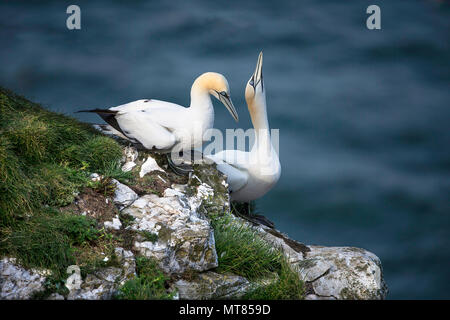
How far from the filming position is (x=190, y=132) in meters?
6.58

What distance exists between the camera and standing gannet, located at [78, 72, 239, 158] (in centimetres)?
653

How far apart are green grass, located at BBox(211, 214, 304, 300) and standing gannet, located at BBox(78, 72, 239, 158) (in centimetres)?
121

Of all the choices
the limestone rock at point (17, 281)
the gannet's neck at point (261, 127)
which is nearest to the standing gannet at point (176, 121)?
the gannet's neck at point (261, 127)

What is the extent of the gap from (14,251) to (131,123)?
7.97ft

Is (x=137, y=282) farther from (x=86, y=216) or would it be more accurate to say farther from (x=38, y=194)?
(x=38, y=194)

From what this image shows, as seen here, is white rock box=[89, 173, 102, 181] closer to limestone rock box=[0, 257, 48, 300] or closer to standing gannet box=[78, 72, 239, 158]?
standing gannet box=[78, 72, 239, 158]

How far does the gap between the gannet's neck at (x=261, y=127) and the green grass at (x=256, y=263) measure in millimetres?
2117

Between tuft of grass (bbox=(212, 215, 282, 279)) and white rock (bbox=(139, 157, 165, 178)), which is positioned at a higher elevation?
white rock (bbox=(139, 157, 165, 178))

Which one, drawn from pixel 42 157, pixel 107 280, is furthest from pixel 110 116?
pixel 107 280

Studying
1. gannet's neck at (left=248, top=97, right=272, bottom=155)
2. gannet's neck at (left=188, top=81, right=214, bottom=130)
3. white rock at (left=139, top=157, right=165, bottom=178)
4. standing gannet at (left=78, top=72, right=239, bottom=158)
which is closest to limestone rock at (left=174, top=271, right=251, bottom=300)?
white rock at (left=139, top=157, right=165, bottom=178)

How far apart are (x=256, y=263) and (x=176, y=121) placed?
2.09 m

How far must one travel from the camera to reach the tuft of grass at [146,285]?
4.66 metres

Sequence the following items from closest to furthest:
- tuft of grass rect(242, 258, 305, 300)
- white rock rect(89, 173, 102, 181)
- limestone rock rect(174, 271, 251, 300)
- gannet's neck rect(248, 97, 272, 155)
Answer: limestone rock rect(174, 271, 251, 300) < tuft of grass rect(242, 258, 305, 300) < white rock rect(89, 173, 102, 181) < gannet's neck rect(248, 97, 272, 155)
